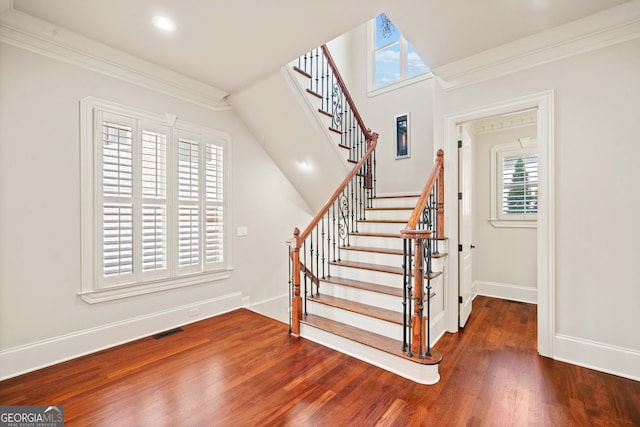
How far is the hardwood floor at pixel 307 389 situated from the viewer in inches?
72.2

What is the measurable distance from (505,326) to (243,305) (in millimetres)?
3309

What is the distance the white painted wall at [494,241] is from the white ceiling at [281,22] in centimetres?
216

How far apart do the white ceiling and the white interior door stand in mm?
1018

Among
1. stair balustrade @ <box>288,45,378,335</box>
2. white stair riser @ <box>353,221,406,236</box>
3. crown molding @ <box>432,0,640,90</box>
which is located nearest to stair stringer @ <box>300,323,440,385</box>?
stair balustrade @ <box>288,45,378,335</box>

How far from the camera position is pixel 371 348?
2475mm

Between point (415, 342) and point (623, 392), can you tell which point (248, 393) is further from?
point (623, 392)

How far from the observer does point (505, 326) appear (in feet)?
10.8

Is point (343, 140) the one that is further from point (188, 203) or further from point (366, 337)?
point (366, 337)

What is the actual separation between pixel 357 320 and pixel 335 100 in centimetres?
318

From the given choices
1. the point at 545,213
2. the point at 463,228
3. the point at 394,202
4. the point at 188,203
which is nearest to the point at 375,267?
the point at 463,228

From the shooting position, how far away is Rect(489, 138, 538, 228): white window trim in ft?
13.9

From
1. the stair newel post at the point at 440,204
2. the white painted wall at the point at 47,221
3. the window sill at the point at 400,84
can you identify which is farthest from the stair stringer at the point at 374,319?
the window sill at the point at 400,84

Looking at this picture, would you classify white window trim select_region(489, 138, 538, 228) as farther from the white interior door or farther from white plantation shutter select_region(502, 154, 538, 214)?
the white interior door

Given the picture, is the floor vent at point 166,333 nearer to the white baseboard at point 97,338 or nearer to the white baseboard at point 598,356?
the white baseboard at point 97,338
